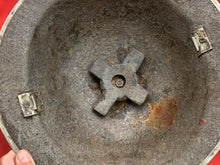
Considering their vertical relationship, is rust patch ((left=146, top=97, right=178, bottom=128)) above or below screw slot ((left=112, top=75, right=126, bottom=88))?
below

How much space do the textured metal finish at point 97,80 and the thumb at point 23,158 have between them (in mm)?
45

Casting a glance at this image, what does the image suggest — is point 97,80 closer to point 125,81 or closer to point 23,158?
point 125,81

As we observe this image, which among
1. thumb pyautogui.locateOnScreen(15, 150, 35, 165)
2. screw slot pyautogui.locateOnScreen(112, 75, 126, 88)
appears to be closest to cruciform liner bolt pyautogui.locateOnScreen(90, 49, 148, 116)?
screw slot pyautogui.locateOnScreen(112, 75, 126, 88)

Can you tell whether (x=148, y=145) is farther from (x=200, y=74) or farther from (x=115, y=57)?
(x=115, y=57)

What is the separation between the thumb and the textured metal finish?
0.04 meters

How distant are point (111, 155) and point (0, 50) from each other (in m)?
0.74

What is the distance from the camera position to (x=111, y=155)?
4.25 ft

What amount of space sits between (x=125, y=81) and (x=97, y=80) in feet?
0.60

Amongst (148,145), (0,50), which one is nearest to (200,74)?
(148,145)

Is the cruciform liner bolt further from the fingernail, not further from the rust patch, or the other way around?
the fingernail

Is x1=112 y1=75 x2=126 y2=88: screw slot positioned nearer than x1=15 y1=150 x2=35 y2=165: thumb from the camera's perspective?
No

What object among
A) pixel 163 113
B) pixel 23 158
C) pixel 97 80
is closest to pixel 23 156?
pixel 23 158

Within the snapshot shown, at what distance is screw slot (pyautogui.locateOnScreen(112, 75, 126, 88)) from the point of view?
4.81 ft

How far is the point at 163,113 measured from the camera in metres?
1.42
